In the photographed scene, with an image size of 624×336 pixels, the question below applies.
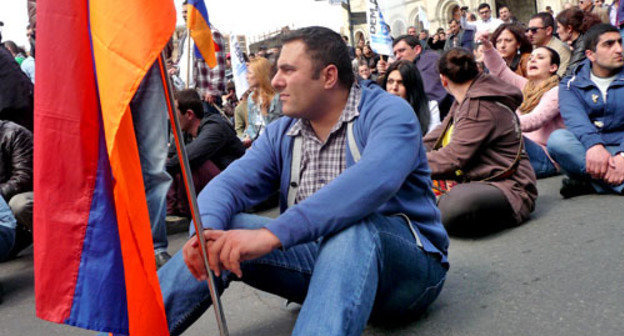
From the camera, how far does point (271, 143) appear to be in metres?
2.61

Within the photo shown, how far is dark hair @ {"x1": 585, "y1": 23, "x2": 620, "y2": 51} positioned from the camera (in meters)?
4.56

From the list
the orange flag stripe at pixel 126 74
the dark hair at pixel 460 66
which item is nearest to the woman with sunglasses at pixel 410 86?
the dark hair at pixel 460 66

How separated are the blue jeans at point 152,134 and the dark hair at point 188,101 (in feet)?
6.30

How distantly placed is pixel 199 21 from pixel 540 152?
3.82 meters

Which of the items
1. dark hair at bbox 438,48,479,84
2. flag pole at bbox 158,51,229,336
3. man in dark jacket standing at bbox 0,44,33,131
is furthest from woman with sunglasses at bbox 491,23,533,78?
flag pole at bbox 158,51,229,336

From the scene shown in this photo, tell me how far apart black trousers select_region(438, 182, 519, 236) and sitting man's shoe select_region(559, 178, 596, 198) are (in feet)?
2.97

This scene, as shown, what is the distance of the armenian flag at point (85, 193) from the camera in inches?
75.0

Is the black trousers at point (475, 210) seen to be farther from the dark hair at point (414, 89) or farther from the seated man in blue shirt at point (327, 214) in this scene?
the dark hair at point (414, 89)

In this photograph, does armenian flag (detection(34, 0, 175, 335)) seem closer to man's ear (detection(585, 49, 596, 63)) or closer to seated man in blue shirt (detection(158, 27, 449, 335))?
seated man in blue shirt (detection(158, 27, 449, 335))

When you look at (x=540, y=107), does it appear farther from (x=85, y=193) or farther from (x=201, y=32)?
(x=85, y=193)

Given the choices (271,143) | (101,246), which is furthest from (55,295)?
(271,143)

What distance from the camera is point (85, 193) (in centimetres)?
199

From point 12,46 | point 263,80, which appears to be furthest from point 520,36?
point 12,46

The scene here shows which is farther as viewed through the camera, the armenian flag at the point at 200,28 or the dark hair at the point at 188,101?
the armenian flag at the point at 200,28
